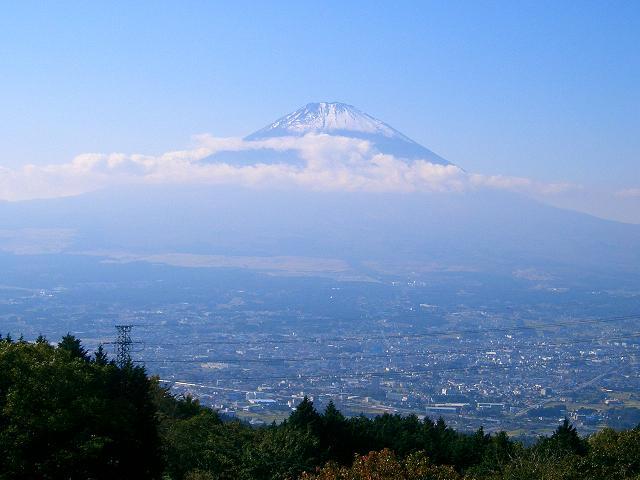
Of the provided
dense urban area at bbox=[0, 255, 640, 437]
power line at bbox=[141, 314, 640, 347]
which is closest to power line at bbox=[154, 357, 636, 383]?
dense urban area at bbox=[0, 255, 640, 437]

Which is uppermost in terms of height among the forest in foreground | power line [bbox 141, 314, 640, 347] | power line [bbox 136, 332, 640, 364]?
the forest in foreground

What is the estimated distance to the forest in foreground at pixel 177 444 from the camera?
51.8 ft

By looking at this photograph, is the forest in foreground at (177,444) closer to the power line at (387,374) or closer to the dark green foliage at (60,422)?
the dark green foliage at (60,422)

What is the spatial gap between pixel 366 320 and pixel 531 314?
731 inches

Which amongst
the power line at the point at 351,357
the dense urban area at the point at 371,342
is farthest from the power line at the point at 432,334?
the power line at the point at 351,357

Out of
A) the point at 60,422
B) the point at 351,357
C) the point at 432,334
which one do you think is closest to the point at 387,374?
the point at 351,357

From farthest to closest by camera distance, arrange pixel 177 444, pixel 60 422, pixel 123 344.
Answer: pixel 123 344
pixel 177 444
pixel 60 422

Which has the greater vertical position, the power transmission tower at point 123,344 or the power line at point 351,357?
the power transmission tower at point 123,344

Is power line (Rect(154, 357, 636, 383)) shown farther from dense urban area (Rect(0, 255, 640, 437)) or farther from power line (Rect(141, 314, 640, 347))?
power line (Rect(141, 314, 640, 347))

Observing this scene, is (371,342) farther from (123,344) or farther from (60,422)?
(60,422)

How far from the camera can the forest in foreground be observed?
15789mm

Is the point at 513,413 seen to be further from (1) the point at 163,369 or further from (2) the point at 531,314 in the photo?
(2) the point at 531,314

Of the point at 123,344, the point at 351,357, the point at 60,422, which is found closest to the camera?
the point at 60,422

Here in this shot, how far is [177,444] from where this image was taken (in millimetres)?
22391
